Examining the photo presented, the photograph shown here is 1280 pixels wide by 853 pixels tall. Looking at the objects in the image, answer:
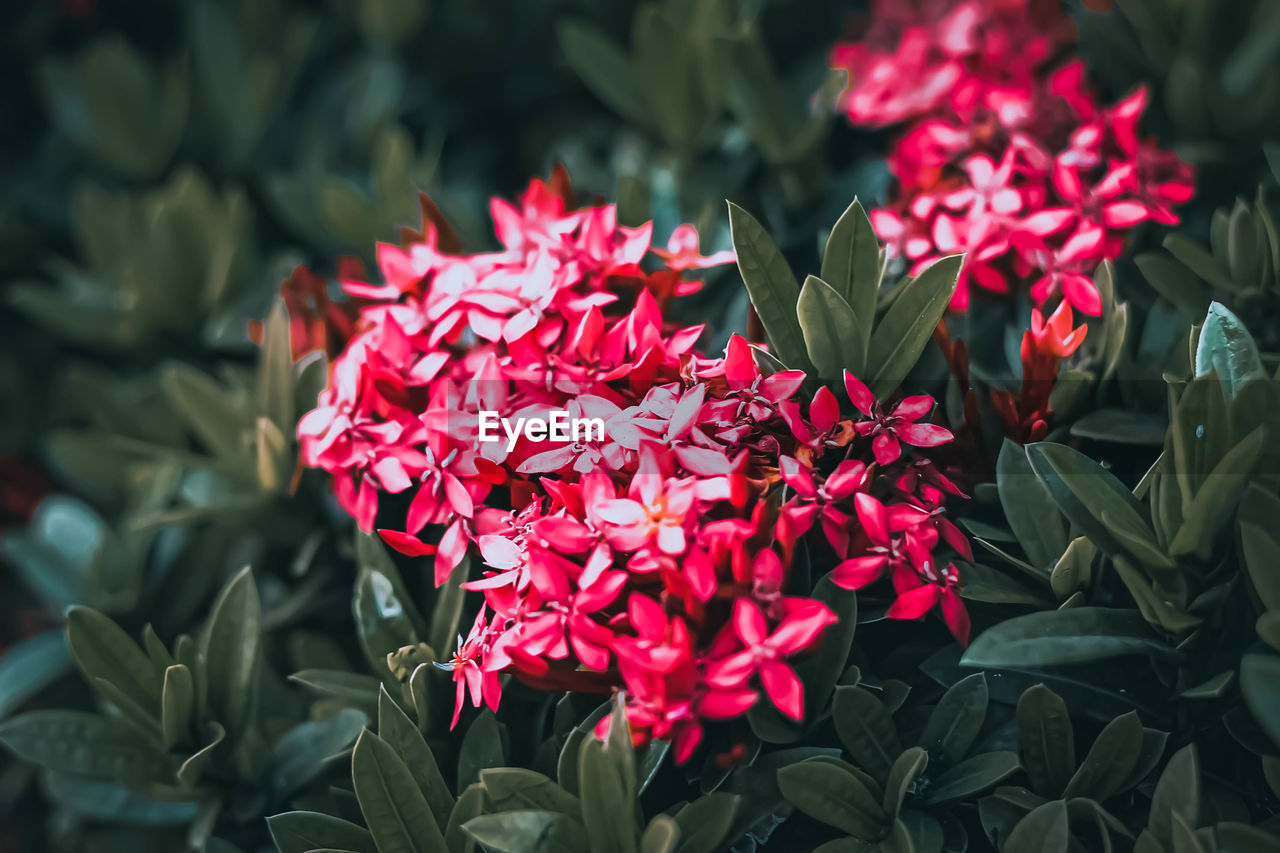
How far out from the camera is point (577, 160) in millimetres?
1294

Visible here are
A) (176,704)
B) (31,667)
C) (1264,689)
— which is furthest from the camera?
(31,667)

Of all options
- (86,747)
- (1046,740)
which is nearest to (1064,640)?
(1046,740)

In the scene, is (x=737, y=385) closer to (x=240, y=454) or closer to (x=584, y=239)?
(x=584, y=239)

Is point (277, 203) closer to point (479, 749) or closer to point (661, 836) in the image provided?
point (479, 749)

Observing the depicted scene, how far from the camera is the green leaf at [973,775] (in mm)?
717

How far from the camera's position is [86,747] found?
2.98 feet

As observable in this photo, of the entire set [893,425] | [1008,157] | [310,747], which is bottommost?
[310,747]

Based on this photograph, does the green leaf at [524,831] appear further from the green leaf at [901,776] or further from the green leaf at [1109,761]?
the green leaf at [1109,761]

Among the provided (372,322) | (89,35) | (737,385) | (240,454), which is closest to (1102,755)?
(737,385)

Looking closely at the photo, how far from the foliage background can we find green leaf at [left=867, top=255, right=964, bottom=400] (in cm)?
19

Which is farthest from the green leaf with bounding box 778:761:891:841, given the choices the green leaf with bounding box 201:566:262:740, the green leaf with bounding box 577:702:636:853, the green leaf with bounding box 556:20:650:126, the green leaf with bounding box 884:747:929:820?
the green leaf with bounding box 556:20:650:126

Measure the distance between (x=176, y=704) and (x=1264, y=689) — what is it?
2.79 ft

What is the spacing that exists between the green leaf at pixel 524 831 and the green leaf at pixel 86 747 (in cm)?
40

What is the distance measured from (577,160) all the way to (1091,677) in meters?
0.89
